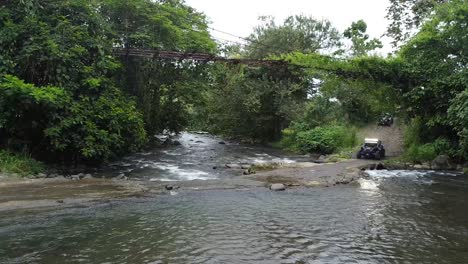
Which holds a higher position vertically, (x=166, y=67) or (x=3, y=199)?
(x=166, y=67)

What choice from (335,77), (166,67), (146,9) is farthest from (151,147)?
(335,77)

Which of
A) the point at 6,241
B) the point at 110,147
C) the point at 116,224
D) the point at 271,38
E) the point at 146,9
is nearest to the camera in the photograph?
the point at 6,241

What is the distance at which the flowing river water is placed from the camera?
7.67m

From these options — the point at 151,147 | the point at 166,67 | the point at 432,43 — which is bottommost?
the point at 151,147

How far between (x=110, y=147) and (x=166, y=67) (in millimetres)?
9354

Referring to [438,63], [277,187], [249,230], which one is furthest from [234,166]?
[438,63]

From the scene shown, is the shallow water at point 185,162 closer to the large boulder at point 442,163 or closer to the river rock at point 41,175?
the river rock at point 41,175

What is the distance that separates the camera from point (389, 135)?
94.7 feet

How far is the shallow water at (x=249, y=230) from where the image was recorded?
7656mm

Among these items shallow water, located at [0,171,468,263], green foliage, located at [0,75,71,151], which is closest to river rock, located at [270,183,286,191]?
shallow water, located at [0,171,468,263]

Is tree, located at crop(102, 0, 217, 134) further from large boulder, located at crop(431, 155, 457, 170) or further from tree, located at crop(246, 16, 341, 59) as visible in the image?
large boulder, located at crop(431, 155, 457, 170)

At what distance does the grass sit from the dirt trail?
1784cm

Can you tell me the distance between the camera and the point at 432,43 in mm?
20625

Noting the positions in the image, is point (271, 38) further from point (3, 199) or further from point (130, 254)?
point (130, 254)
